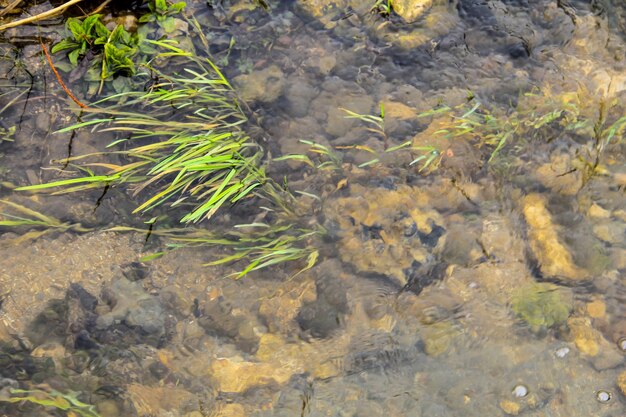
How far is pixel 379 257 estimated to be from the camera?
120 inches

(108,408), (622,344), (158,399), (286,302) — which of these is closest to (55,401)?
(108,408)

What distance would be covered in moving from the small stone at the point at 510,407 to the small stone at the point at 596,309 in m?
0.61

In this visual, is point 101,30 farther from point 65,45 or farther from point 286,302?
point 286,302

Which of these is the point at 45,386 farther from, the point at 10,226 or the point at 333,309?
the point at 333,309

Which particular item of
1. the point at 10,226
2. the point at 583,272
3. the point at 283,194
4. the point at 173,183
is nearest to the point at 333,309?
the point at 283,194

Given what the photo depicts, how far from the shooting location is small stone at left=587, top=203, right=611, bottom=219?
3.05 m

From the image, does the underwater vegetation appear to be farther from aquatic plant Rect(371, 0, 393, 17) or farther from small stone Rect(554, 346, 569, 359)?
small stone Rect(554, 346, 569, 359)

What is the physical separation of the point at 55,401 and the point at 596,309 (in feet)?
8.59

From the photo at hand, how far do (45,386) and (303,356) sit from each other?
3.98ft

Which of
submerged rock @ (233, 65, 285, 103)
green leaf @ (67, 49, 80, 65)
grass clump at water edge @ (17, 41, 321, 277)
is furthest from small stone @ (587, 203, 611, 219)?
green leaf @ (67, 49, 80, 65)

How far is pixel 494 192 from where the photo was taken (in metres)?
3.16

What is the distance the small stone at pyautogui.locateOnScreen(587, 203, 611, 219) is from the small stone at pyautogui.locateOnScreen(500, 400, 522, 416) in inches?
44.2

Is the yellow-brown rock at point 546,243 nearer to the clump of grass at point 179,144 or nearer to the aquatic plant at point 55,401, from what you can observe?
the clump of grass at point 179,144

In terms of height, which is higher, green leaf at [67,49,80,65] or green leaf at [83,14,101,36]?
green leaf at [83,14,101,36]
